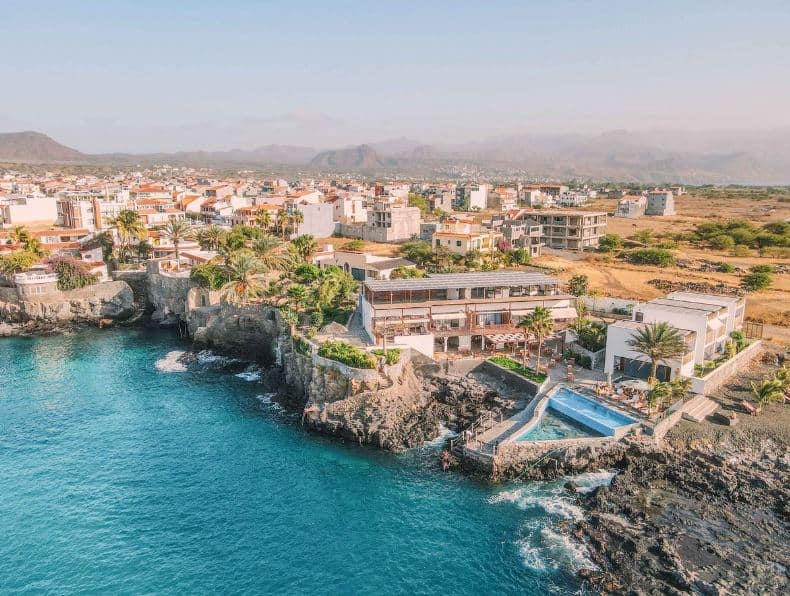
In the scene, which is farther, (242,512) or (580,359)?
(580,359)

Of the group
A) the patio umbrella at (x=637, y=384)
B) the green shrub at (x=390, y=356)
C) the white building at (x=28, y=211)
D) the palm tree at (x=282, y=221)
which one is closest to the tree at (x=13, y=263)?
the palm tree at (x=282, y=221)

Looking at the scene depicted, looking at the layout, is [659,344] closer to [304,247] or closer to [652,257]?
[304,247]

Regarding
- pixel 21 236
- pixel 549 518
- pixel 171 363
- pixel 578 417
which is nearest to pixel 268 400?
pixel 171 363

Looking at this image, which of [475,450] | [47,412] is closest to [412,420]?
[475,450]

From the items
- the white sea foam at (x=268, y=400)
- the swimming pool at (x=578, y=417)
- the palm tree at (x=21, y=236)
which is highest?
the palm tree at (x=21, y=236)

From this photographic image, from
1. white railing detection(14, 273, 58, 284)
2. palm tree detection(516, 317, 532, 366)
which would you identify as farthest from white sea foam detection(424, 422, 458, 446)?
white railing detection(14, 273, 58, 284)

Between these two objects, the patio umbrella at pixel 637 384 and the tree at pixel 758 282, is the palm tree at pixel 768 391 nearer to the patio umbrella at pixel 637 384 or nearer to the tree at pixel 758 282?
the patio umbrella at pixel 637 384

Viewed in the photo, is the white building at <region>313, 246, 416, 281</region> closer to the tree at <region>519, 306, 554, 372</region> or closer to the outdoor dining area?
the tree at <region>519, 306, 554, 372</region>
